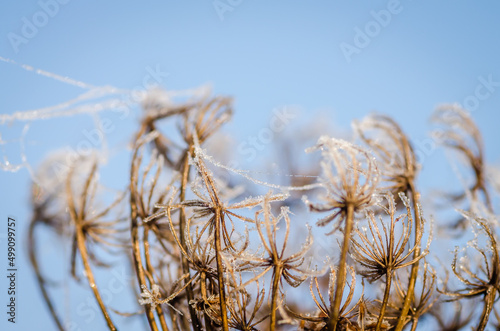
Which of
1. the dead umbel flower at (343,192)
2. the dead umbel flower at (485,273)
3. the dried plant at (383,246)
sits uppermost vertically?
the dead umbel flower at (343,192)

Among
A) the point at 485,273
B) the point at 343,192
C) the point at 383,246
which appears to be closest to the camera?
the point at 343,192

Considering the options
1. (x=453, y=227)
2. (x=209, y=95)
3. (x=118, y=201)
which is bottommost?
(x=453, y=227)

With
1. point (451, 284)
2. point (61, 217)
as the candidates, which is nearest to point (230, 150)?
point (61, 217)

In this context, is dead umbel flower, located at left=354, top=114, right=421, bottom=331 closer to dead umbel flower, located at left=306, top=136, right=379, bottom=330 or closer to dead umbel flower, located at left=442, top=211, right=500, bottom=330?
dead umbel flower, located at left=442, top=211, right=500, bottom=330

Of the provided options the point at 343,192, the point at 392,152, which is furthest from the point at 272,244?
the point at 392,152

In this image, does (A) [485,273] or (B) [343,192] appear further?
(A) [485,273]

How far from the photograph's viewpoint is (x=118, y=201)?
2.65 metres

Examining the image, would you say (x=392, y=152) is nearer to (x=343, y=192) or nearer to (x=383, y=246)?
→ (x=383, y=246)

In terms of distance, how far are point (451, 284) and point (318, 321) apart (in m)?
1.57

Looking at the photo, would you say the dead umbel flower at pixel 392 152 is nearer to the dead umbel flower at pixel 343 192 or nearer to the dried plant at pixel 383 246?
the dried plant at pixel 383 246

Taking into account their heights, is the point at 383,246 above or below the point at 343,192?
below

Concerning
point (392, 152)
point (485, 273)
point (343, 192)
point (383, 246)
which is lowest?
point (485, 273)

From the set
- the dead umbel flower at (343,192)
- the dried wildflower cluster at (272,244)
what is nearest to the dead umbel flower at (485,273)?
the dried wildflower cluster at (272,244)

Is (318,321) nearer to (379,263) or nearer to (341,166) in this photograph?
(379,263)
